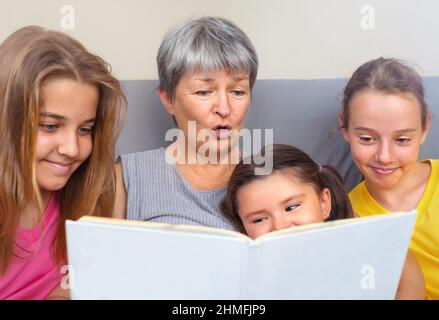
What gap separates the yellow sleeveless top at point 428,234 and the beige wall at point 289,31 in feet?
1.86

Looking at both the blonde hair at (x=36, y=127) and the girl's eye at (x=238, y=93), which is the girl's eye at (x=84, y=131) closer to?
the blonde hair at (x=36, y=127)

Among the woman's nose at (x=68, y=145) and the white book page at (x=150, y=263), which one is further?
the woman's nose at (x=68, y=145)

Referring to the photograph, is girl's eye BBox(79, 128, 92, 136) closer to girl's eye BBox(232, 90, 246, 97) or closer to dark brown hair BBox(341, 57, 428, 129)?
girl's eye BBox(232, 90, 246, 97)

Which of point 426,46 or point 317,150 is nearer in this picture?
point 317,150

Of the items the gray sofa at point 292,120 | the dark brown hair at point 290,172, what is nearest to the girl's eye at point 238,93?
the dark brown hair at point 290,172

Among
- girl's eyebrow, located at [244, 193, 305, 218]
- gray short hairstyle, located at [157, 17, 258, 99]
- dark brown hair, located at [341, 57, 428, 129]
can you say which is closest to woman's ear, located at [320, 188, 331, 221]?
girl's eyebrow, located at [244, 193, 305, 218]

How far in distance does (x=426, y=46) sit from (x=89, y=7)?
1120mm

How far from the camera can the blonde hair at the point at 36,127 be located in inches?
42.2

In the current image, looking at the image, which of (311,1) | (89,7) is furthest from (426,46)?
(89,7)

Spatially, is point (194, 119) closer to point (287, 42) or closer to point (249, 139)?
point (249, 139)

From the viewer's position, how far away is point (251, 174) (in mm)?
1234

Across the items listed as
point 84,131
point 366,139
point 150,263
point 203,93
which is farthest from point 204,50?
point 150,263

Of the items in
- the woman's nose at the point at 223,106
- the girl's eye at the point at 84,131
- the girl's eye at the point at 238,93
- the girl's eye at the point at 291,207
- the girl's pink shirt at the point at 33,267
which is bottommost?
the girl's pink shirt at the point at 33,267

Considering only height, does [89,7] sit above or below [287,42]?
above
